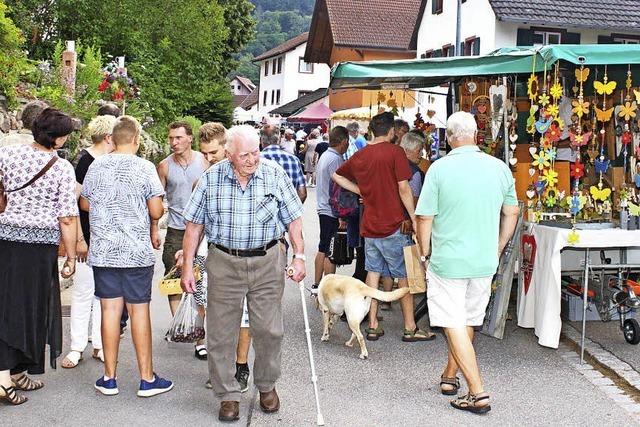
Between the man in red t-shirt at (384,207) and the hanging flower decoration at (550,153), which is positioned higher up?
the hanging flower decoration at (550,153)

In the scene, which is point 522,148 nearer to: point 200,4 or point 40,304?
point 40,304

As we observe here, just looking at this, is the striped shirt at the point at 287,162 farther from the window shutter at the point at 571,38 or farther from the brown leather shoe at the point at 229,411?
the window shutter at the point at 571,38

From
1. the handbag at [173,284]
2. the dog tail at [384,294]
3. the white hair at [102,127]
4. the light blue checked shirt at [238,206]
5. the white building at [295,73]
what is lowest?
the dog tail at [384,294]

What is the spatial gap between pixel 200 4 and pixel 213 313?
22821 millimetres

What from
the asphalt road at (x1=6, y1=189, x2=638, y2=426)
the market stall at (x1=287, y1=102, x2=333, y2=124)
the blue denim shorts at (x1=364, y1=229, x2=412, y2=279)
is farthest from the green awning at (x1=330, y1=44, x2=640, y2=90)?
the market stall at (x1=287, y1=102, x2=333, y2=124)

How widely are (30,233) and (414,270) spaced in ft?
10.6

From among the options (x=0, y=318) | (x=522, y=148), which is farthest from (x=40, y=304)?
(x=522, y=148)

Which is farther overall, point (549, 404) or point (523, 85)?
point (523, 85)

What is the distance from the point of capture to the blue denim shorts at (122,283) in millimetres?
5734

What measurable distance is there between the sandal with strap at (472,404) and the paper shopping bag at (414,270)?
64.9 inches

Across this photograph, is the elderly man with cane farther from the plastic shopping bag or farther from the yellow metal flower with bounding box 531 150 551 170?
the yellow metal flower with bounding box 531 150 551 170

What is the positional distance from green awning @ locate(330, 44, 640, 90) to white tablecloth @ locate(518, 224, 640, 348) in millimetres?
1340

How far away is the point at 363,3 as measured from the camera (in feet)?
138

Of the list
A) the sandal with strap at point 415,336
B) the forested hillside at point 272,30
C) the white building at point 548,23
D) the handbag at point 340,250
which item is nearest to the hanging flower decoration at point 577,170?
the sandal with strap at point 415,336
